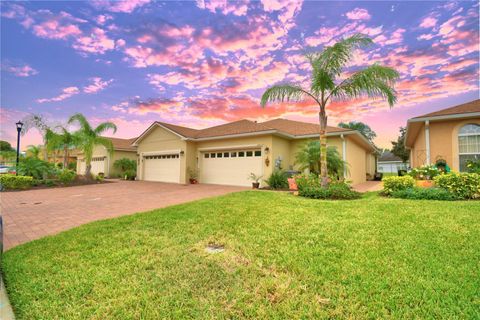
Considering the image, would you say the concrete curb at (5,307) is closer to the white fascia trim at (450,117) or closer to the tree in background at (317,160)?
the tree in background at (317,160)

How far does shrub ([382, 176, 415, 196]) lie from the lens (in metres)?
8.38

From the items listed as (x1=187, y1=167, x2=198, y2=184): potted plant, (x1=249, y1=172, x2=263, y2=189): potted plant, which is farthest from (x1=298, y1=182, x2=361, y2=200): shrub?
(x1=187, y1=167, x2=198, y2=184): potted plant

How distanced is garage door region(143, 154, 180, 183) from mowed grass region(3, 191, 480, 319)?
39.9ft

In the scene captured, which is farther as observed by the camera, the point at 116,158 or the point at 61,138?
the point at 116,158

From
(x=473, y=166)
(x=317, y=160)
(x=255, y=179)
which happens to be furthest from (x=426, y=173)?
(x=255, y=179)

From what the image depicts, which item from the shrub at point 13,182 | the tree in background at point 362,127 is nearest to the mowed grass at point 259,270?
the shrub at point 13,182

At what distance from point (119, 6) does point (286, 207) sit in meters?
10.2

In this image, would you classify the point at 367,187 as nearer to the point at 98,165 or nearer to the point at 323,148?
the point at 323,148

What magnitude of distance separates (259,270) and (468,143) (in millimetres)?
12886

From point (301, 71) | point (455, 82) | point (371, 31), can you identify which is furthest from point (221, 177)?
point (455, 82)

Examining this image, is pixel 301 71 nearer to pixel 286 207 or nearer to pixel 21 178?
pixel 286 207

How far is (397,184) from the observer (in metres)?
8.42

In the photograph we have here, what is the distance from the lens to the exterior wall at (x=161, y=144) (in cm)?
1623

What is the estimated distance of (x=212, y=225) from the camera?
16.3ft
